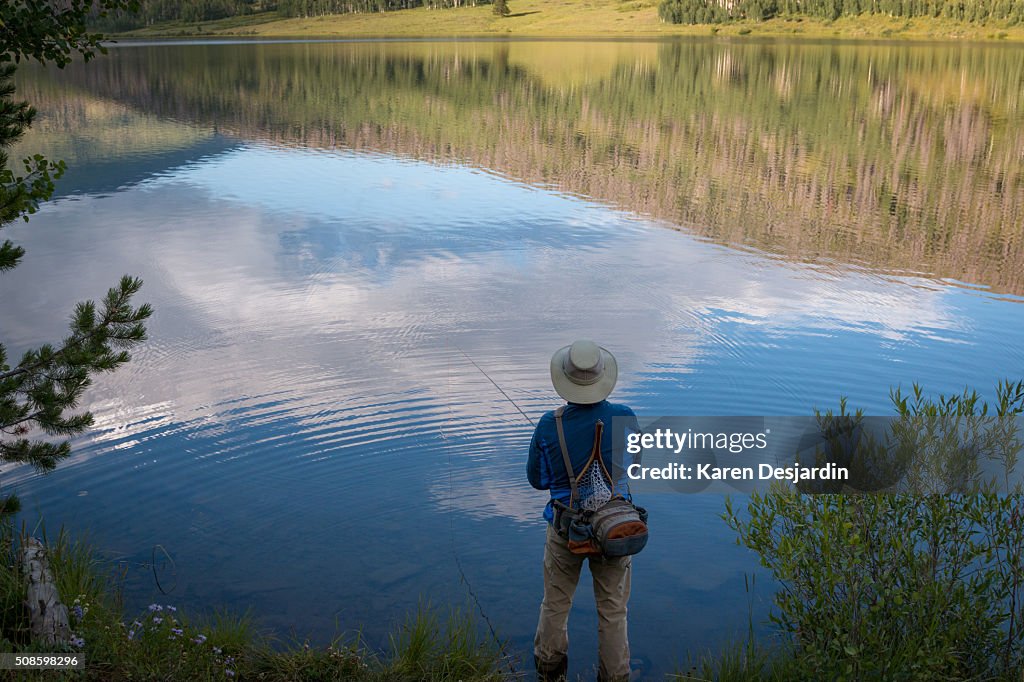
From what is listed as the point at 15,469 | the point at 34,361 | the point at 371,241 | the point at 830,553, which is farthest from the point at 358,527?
the point at 371,241

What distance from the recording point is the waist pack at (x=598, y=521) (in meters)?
6.65

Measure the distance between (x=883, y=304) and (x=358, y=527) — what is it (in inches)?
489

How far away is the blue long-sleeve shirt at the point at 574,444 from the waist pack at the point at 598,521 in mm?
50

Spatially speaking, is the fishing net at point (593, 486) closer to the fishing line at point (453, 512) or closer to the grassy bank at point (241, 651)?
the grassy bank at point (241, 651)

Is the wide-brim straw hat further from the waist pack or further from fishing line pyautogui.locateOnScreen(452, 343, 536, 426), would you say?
fishing line pyautogui.locateOnScreen(452, 343, 536, 426)

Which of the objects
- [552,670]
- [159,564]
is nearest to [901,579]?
[552,670]

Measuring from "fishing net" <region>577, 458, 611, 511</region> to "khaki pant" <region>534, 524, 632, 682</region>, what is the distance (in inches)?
16.7

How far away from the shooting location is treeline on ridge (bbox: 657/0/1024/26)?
167 metres

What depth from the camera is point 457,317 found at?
58.9 ft

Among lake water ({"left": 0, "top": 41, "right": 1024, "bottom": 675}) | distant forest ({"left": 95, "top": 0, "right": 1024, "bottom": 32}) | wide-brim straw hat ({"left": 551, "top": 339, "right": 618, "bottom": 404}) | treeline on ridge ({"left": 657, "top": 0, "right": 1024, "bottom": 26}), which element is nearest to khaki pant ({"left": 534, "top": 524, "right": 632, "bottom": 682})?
lake water ({"left": 0, "top": 41, "right": 1024, "bottom": 675})

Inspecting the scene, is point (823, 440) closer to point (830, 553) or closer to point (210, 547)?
point (830, 553)

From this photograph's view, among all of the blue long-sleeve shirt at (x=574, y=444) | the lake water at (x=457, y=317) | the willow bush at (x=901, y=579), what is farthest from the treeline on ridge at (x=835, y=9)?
the blue long-sleeve shirt at (x=574, y=444)

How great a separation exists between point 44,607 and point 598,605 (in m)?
3.99

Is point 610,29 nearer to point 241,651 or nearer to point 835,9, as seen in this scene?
point 835,9
